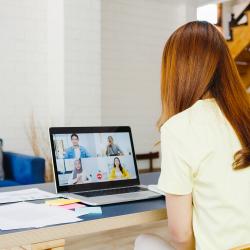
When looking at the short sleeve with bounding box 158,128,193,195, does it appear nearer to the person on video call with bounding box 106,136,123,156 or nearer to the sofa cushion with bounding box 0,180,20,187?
the person on video call with bounding box 106,136,123,156

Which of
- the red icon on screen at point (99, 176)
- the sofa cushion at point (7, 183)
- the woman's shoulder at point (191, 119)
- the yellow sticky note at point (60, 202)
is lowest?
the sofa cushion at point (7, 183)

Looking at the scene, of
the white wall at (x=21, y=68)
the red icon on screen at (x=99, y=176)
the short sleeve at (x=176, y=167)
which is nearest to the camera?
the short sleeve at (x=176, y=167)

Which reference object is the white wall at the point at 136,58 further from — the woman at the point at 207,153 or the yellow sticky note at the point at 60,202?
the woman at the point at 207,153

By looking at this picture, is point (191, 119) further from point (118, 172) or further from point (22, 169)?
point (22, 169)

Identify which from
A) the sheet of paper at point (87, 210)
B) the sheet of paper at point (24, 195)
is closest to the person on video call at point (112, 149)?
the sheet of paper at point (24, 195)

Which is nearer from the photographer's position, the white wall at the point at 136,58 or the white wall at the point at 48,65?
the white wall at the point at 48,65

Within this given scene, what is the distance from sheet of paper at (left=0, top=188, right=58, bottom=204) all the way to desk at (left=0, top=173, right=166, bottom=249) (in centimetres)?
27

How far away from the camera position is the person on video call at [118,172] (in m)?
1.68

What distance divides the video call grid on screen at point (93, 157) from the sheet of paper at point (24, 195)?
0.26 ft

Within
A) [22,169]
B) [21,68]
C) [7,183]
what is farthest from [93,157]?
[21,68]

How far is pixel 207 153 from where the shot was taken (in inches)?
39.7

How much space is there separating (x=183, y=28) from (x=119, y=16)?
451 centimetres

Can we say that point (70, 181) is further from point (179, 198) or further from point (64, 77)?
point (64, 77)

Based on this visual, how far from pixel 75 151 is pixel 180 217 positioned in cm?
67
